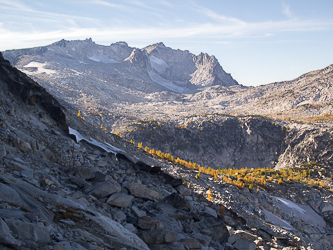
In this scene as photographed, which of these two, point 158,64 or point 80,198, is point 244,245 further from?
point 158,64

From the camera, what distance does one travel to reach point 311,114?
63250mm

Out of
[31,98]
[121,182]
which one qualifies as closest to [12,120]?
[31,98]

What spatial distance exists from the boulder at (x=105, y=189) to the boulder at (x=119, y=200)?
0.81ft

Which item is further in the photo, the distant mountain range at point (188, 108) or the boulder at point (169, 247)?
the distant mountain range at point (188, 108)

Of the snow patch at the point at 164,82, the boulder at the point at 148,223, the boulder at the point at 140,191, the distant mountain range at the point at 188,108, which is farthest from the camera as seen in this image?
the snow patch at the point at 164,82

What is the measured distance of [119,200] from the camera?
8594mm

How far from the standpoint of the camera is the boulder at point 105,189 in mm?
8539

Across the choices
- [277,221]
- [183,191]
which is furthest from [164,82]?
[183,191]

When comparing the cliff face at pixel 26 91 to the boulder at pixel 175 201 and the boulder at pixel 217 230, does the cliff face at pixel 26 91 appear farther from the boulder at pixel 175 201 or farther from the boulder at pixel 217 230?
the boulder at pixel 217 230

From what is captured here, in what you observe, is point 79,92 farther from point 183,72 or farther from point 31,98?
point 183,72

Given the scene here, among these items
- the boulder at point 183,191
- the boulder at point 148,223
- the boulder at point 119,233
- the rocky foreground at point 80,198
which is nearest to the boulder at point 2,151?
the rocky foreground at point 80,198

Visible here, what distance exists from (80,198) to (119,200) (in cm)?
145

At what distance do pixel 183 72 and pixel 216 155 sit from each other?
13414 centimetres

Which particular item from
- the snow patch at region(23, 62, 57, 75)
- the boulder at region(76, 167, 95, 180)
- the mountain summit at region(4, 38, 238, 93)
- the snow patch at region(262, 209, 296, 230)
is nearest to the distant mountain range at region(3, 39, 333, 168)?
the snow patch at region(23, 62, 57, 75)
